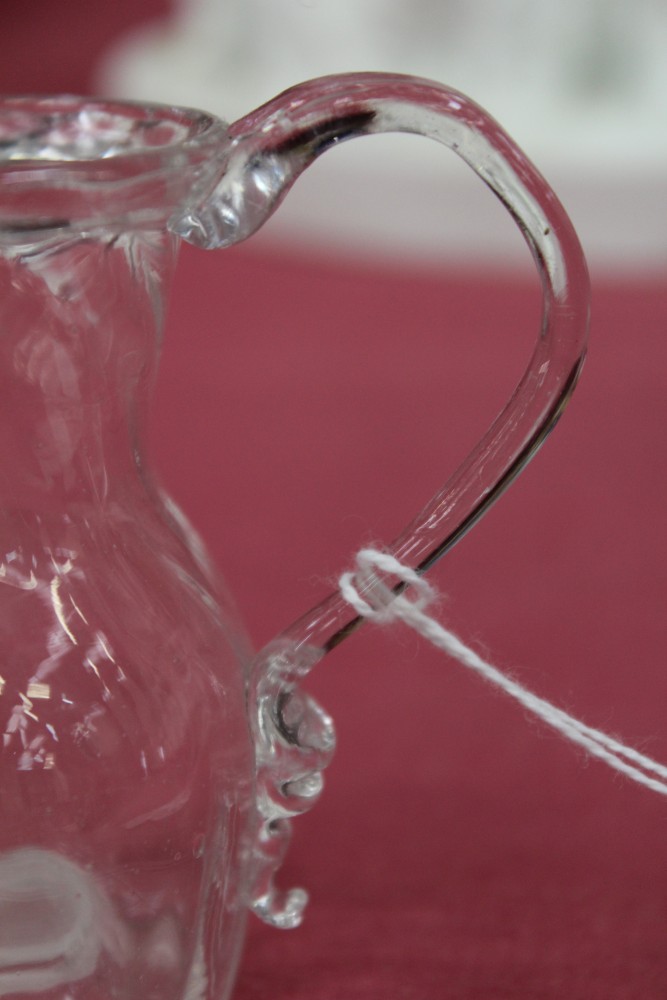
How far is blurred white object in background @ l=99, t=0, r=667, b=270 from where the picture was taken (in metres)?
1.04

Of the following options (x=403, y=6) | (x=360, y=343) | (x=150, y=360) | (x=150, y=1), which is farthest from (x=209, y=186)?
(x=150, y=1)

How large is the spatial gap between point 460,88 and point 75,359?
100 cm

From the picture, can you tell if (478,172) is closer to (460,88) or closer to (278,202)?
(278,202)

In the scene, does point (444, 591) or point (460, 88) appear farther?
point (460, 88)

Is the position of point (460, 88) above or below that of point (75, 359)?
above

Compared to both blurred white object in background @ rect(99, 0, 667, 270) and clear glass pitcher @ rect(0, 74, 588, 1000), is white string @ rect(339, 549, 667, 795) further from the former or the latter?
blurred white object in background @ rect(99, 0, 667, 270)

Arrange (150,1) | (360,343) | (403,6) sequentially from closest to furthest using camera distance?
(360,343) → (403,6) → (150,1)

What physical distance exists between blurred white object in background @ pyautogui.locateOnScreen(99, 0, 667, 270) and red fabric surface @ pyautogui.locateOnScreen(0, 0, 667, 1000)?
0.08 m

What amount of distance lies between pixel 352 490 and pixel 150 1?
1.15 metres

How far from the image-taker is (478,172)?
0.27 m

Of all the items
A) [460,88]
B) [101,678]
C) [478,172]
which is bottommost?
[101,678]

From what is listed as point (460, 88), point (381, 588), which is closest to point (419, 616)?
point (381, 588)

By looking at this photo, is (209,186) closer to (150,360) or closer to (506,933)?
(150,360)

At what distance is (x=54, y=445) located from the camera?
272mm
